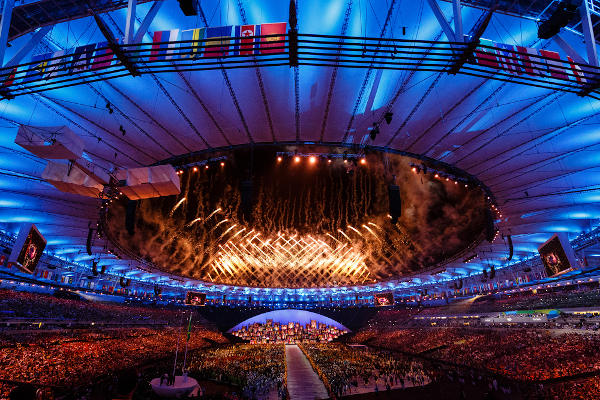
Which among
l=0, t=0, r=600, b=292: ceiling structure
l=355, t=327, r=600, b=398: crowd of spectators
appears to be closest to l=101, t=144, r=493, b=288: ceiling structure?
l=0, t=0, r=600, b=292: ceiling structure

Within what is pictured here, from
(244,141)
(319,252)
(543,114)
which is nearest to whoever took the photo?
(543,114)

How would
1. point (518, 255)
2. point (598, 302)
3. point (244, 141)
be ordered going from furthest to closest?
1. point (518, 255)
2. point (598, 302)
3. point (244, 141)

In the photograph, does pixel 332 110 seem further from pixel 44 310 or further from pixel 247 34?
pixel 44 310

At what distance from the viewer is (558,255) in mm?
21016

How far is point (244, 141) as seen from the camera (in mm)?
17328

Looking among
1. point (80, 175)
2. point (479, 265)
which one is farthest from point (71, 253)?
point (479, 265)

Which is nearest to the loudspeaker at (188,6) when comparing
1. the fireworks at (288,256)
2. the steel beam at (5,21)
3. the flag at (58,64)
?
the flag at (58,64)

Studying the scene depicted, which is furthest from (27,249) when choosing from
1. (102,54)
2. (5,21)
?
(102,54)

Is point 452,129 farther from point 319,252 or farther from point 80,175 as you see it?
point 319,252

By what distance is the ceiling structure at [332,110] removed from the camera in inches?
406

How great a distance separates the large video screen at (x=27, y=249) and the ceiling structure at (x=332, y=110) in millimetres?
2651

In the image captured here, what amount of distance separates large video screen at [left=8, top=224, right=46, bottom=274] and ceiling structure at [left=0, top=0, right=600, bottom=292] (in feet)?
8.70

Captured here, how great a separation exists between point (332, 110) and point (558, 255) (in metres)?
18.6

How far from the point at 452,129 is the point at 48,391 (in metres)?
22.9
